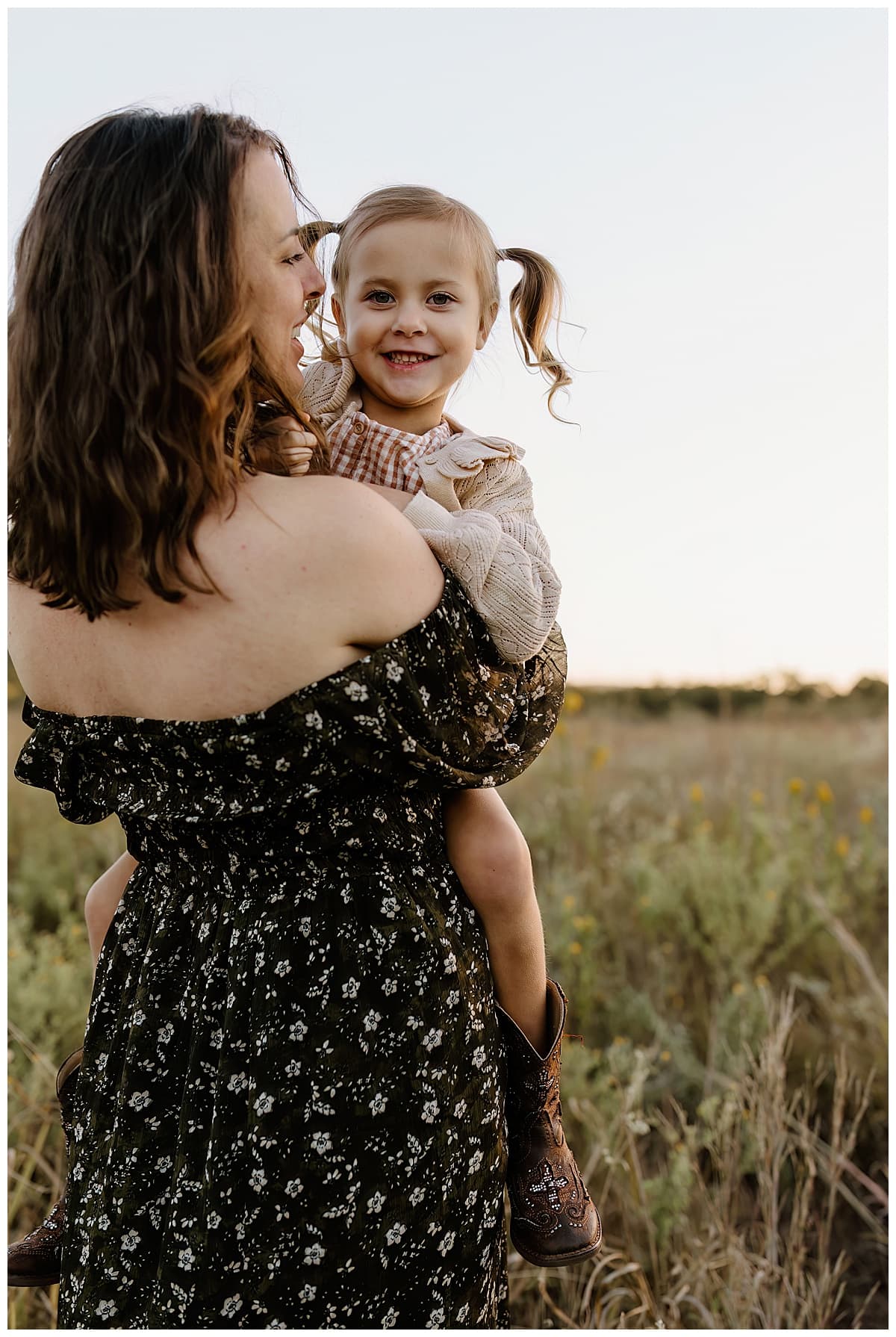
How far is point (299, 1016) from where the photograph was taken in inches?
64.1

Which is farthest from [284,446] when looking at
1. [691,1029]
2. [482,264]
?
[691,1029]

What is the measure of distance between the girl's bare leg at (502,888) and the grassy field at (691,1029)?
2.90 feet

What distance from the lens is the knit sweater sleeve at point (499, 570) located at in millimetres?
1681

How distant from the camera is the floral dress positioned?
159cm

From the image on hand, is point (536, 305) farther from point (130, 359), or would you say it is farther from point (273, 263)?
point (130, 359)

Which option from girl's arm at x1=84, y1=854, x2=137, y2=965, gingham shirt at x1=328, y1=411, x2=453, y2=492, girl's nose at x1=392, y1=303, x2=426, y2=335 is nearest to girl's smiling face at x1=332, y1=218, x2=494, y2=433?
girl's nose at x1=392, y1=303, x2=426, y2=335

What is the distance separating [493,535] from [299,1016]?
28.9 inches

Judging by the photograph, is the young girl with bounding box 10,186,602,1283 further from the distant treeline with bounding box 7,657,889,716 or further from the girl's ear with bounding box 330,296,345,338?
the distant treeline with bounding box 7,657,889,716

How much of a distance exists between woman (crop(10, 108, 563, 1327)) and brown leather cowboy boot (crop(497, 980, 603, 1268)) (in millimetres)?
205

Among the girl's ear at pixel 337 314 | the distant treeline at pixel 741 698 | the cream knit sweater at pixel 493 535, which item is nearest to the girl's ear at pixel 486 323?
the girl's ear at pixel 337 314

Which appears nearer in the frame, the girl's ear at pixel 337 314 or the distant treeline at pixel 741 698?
the girl's ear at pixel 337 314

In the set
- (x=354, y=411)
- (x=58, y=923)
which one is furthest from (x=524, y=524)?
(x=58, y=923)

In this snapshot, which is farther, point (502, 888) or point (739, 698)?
point (739, 698)

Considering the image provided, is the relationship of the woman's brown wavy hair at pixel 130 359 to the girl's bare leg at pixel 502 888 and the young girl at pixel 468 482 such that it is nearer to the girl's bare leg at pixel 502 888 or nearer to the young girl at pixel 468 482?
the young girl at pixel 468 482
